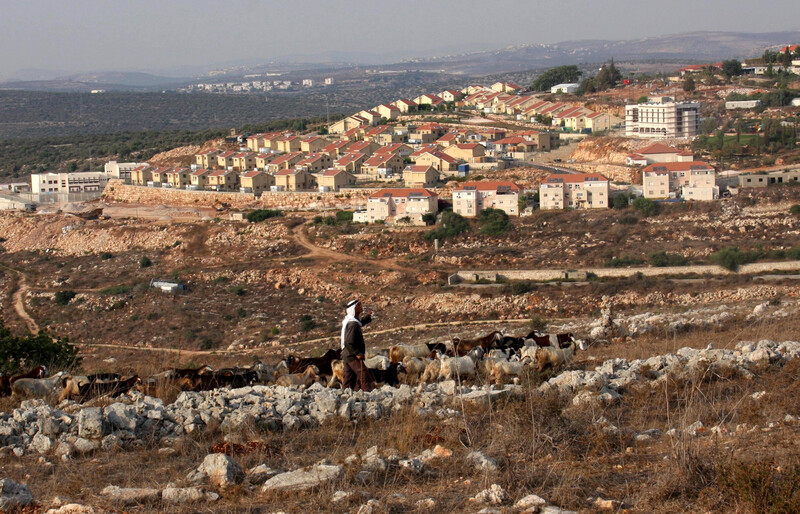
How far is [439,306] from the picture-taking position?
18.7 metres

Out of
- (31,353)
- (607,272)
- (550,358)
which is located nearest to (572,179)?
(607,272)

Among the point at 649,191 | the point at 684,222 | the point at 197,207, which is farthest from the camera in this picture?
the point at 197,207

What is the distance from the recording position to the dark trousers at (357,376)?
529cm

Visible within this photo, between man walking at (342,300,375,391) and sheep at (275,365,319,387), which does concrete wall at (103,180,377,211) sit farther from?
man walking at (342,300,375,391)

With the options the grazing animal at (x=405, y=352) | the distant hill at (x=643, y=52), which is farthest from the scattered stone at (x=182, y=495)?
the distant hill at (x=643, y=52)

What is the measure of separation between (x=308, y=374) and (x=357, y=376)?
18.6 inches

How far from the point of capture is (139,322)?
65.4 feet

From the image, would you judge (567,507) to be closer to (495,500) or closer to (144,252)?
(495,500)

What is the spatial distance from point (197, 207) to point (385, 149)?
798cm

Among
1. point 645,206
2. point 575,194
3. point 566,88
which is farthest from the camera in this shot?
point 566,88

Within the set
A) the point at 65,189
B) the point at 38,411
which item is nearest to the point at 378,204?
the point at 65,189

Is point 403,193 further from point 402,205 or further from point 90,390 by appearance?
point 90,390

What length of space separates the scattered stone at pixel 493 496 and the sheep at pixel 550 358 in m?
2.58

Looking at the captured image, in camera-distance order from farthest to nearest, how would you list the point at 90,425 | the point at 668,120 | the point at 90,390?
the point at 668,120
the point at 90,390
the point at 90,425
